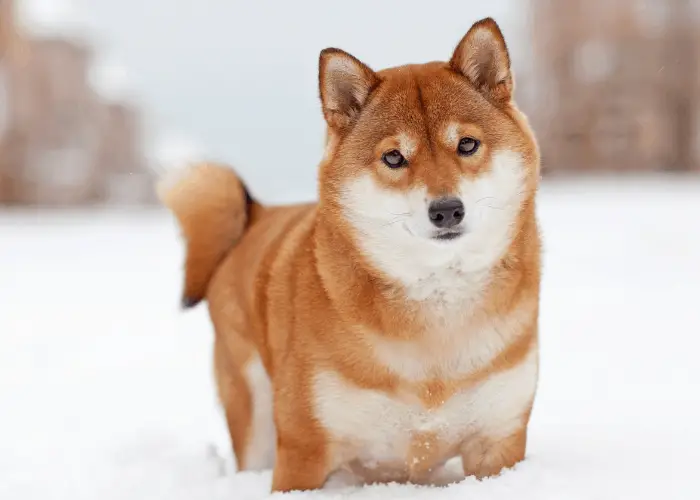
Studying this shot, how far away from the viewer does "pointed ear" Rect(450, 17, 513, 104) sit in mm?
2219

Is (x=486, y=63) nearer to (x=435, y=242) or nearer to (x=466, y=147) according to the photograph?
(x=466, y=147)

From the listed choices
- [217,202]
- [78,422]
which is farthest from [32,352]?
[217,202]

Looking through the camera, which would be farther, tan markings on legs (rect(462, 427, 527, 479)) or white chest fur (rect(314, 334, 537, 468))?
tan markings on legs (rect(462, 427, 527, 479))

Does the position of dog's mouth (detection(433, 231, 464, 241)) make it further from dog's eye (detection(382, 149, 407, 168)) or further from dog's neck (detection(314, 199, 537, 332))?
dog's eye (detection(382, 149, 407, 168))

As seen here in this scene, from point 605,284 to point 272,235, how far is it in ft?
12.7

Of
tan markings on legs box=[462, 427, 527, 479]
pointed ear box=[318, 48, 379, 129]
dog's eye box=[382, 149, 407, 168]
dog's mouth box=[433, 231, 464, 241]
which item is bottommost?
tan markings on legs box=[462, 427, 527, 479]

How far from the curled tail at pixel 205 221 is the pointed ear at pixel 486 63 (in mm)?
1129

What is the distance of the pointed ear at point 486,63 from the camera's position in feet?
7.28

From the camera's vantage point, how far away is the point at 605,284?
235 inches

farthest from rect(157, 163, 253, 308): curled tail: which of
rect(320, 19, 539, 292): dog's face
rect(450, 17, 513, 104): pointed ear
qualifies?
rect(450, 17, 513, 104): pointed ear

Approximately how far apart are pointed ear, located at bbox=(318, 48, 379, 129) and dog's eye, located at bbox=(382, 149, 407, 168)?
22cm

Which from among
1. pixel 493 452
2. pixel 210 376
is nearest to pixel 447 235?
pixel 493 452

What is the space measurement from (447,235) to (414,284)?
0.19 meters

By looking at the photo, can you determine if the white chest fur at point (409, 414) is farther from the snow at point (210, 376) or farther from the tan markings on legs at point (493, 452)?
the snow at point (210, 376)
